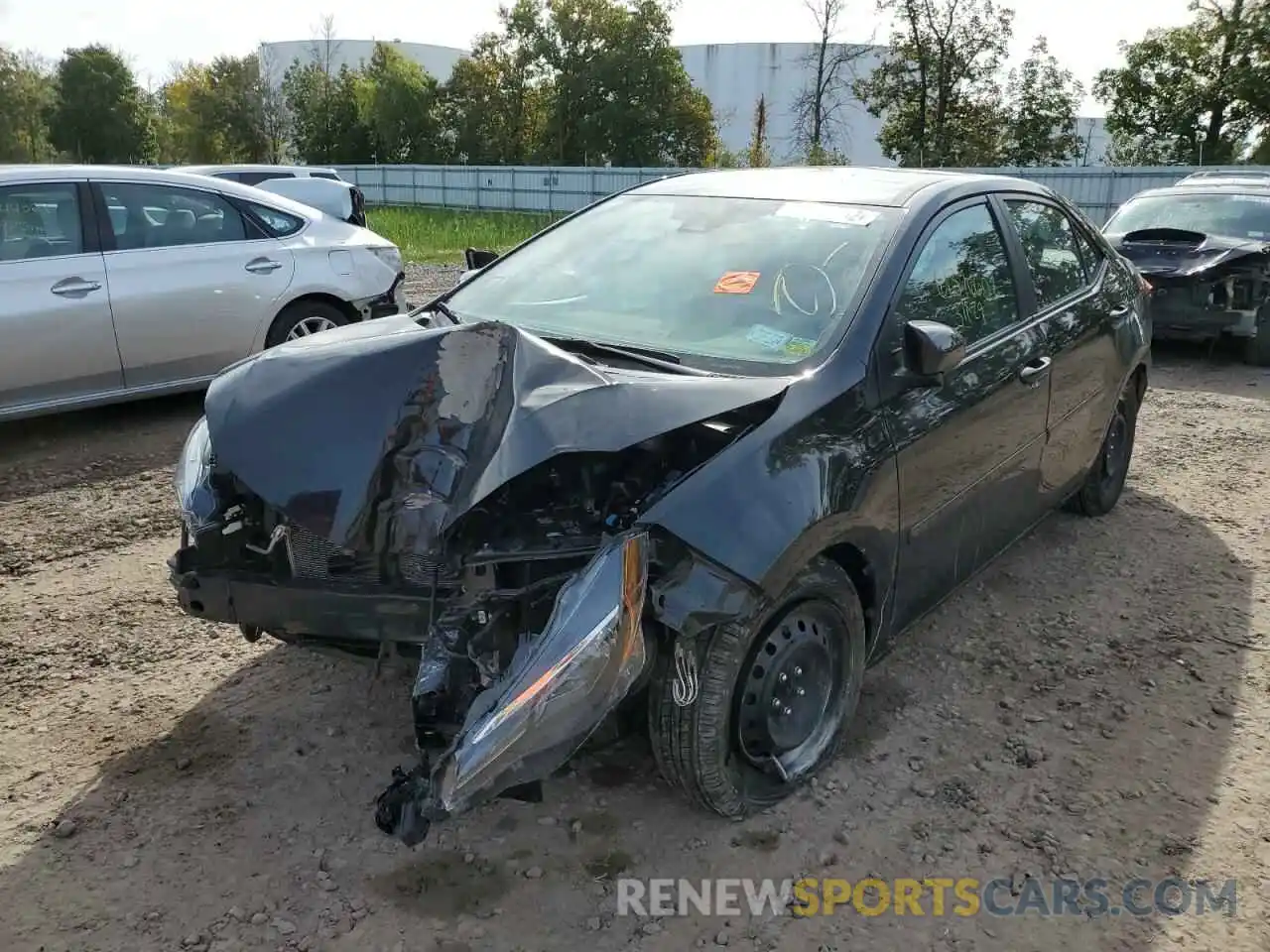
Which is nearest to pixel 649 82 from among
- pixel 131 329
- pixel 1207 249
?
pixel 1207 249

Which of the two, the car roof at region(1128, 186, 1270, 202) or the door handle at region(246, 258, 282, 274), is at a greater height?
the car roof at region(1128, 186, 1270, 202)

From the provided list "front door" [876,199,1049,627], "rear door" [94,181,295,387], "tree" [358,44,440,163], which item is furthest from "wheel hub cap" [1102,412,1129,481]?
"tree" [358,44,440,163]

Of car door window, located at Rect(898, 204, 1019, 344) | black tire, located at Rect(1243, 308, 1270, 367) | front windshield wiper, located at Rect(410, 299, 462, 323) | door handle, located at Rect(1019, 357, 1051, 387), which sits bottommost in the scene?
black tire, located at Rect(1243, 308, 1270, 367)

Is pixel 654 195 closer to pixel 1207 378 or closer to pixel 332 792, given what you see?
pixel 332 792

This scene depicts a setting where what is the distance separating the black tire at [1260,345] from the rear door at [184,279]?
25.8ft

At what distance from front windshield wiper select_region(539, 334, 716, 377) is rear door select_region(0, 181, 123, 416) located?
12.1 feet

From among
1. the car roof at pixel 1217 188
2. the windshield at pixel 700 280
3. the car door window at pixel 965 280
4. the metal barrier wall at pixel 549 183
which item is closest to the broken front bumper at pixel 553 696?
the windshield at pixel 700 280

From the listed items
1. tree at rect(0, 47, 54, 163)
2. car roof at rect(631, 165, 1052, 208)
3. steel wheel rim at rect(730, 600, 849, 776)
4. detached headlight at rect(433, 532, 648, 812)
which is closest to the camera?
detached headlight at rect(433, 532, 648, 812)

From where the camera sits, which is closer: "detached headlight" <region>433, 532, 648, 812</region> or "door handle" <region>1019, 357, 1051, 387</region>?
"detached headlight" <region>433, 532, 648, 812</region>

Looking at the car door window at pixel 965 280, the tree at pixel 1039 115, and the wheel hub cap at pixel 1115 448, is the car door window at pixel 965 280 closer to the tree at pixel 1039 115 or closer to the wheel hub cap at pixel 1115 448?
the wheel hub cap at pixel 1115 448

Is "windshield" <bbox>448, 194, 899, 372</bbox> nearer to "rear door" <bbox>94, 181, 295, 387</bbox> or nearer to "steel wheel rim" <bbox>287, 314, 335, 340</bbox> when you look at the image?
"rear door" <bbox>94, 181, 295, 387</bbox>

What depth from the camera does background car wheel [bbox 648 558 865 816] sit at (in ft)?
8.38

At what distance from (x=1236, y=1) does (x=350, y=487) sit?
31.4 meters

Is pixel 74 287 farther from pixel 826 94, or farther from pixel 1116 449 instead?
pixel 826 94
